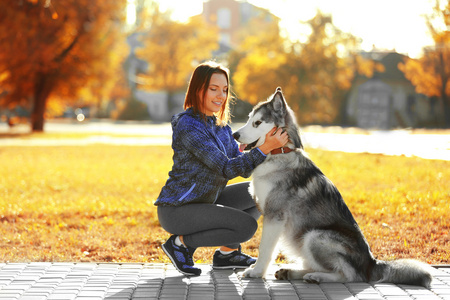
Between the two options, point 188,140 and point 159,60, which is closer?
point 188,140

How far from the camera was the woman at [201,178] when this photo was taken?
4703 millimetres

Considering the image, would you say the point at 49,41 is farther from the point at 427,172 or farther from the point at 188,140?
the point at 188,140

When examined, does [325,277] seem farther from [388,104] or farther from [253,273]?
[388,104]

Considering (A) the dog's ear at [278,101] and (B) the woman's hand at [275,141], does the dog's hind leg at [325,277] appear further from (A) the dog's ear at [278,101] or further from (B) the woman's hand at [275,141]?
(A) the dog's ear at [278,101]

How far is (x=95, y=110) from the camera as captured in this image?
216ft

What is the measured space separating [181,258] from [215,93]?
149 centimetres

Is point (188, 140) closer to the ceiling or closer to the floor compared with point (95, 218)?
closer to the ceiling

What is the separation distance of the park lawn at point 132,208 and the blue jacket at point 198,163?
3.76 ft

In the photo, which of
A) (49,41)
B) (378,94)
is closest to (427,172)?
(49,41)

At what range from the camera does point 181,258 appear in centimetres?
483

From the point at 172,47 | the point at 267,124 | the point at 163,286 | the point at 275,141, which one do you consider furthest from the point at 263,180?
the point at 172,47

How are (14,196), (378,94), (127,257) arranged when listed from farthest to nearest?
1. (378,94)
2. (14,196)
3. (127,257)

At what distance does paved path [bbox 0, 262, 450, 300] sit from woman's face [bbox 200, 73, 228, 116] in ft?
4.92

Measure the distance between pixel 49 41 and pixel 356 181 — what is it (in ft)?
68.3
